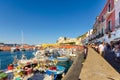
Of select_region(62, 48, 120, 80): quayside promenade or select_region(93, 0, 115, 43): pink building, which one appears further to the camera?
select_region(93, 0, 115, 43): pink building

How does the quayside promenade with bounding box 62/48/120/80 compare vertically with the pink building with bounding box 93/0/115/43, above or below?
below

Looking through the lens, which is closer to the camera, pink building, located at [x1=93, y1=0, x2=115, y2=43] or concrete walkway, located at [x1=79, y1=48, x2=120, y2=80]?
concrete walkway, located at [x1=79, y1=48, x2=120, y2=80]

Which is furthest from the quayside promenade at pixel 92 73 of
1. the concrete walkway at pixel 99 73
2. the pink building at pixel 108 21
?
the pink building at pixel 108 21

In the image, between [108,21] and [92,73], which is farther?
[108,21]

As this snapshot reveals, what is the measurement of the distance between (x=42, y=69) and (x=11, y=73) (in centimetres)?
404

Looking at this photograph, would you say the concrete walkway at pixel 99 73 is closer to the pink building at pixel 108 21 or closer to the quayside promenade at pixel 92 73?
the quayside promenade at pixel 92 73

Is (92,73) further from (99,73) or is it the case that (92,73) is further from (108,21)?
(108,21)

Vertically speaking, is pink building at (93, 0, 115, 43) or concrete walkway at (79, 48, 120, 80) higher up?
pink building at (93, 0, 115, 43)

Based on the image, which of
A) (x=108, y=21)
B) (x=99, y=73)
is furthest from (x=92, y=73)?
(x=108, y=21)

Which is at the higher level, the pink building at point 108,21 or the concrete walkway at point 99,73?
the pink building at point 108,21

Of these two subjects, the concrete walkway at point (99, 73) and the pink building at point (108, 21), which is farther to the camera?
the pink building at point (108, 21)

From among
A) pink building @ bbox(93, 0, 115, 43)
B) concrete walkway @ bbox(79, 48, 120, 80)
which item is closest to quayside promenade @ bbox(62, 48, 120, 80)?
concrete walkway @ bbox(79, 48, 120, 80)

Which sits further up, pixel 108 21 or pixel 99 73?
pixel 108 21

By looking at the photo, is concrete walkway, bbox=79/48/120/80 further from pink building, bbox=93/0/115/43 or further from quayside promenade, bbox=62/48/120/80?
pink building, bbox=93/0/115/43
